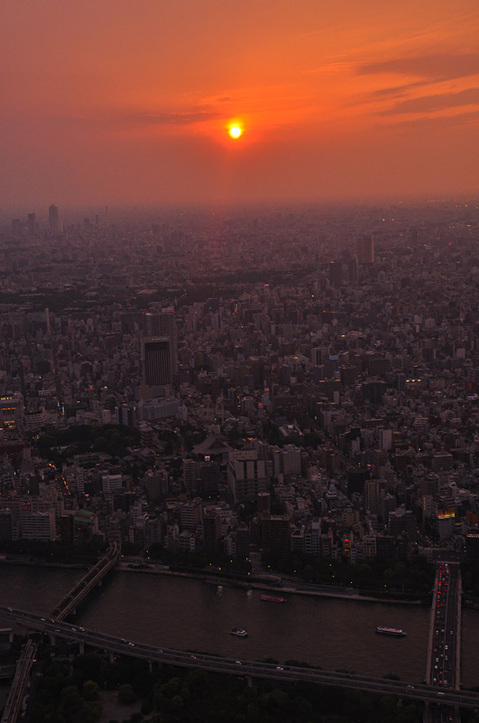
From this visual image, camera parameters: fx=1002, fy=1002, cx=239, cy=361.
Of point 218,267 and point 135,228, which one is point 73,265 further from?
point 135,228

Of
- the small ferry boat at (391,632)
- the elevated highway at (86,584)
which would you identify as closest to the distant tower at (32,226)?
the elevated highway at (86,584)

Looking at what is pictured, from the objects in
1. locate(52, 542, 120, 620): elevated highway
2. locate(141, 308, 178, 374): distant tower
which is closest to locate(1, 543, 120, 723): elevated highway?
locate(52, 542, 120, 620): elevated highway

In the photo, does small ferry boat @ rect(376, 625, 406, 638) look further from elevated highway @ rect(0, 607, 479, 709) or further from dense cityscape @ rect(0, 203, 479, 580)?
dense cityscape @ rect(0, 203, 479, 580)

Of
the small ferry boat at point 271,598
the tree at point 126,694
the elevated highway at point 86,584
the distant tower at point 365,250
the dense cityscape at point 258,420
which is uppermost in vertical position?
the distant tower at point 365,250

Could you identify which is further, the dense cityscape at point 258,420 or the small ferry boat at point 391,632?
the dense cityscape at point 258,420

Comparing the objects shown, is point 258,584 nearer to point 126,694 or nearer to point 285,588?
point 285,588

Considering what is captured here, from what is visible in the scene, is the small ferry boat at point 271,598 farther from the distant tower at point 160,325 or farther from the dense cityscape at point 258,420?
the distant tower at point 160,325
